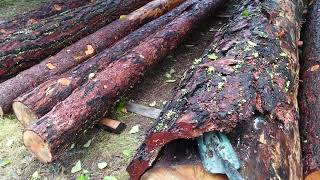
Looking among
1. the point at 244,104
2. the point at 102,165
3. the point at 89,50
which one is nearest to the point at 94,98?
the point at 102,165

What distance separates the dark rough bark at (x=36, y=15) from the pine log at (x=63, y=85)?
1.59 meters

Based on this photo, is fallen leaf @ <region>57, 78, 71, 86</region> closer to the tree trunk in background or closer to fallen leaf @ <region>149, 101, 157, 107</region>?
the tree trunk in background

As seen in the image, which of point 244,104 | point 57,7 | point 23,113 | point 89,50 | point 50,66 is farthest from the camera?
point 57,7

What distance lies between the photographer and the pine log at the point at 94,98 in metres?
3.32

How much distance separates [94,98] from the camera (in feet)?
12.4

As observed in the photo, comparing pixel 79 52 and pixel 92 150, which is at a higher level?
pixel 79 52

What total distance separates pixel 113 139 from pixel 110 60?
3.66 feet

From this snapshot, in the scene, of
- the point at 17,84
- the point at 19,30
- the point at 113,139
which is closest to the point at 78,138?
the point at 113,139

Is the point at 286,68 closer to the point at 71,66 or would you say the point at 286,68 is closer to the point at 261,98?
the point at 261,98

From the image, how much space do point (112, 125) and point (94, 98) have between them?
362mm

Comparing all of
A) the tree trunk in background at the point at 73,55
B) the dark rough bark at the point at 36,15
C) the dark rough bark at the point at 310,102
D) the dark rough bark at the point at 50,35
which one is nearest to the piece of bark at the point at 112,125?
the tree trunk in background at the point at 73,55

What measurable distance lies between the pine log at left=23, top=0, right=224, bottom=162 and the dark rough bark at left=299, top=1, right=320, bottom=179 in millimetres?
1691

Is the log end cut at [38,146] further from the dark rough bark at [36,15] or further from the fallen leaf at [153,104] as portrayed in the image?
the dark rough bark at [36,15]

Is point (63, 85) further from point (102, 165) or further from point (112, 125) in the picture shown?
point (102, 165)
